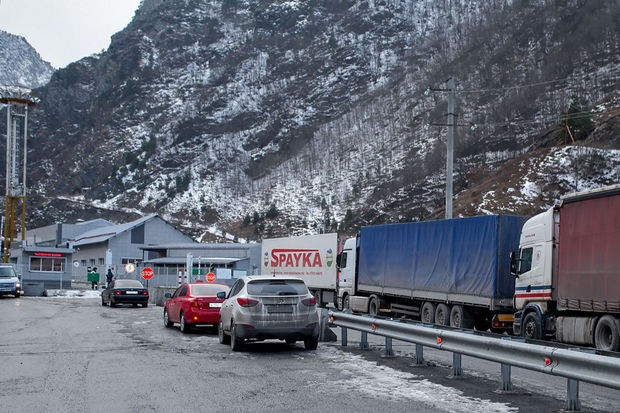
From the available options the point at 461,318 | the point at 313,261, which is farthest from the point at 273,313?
the point at 313,261

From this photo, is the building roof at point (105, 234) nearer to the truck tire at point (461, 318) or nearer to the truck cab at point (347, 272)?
the truck cab at point (347, 272)

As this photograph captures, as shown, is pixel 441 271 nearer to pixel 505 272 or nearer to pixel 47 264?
pixel 505 272

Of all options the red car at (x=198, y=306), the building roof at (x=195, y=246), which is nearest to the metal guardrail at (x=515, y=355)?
the red car at (x=198, y=306)

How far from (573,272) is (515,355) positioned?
6907mm

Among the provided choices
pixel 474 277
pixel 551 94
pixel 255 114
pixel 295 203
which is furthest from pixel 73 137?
pixel 474 277

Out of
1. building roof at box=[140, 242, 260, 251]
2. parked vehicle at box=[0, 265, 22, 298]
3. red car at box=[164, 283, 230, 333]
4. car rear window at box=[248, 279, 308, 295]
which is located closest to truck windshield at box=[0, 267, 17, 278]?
Result: parked vehicle at box=[0, 265, 22, 298]

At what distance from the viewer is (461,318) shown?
20562mm

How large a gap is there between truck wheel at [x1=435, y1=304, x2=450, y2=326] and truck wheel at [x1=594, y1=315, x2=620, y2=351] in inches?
276

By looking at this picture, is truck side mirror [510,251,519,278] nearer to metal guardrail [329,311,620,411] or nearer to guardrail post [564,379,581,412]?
metal guardrail [329,311,620,411]

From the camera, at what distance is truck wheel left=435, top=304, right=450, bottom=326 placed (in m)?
21.3

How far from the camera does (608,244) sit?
46.6 ft

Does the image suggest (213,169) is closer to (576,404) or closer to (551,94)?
(551,94)

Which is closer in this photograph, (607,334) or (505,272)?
(607,334)

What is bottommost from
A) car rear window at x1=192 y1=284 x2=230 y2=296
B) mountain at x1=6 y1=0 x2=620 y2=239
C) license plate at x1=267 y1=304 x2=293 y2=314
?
car rear window at x1=192 y1=284 x2=230 y2=296
